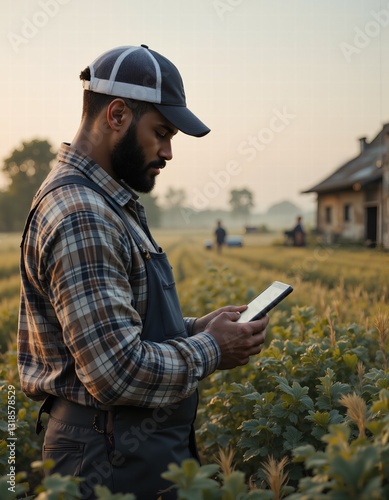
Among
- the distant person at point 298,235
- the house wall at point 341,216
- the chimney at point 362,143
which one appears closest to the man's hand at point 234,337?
the house wall at point 341,216

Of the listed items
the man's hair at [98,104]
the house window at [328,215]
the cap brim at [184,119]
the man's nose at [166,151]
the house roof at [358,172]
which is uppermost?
the house roof at [358,172]

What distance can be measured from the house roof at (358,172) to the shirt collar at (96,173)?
1904 centimetres

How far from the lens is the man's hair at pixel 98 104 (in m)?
1.97

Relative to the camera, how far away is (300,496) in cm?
123

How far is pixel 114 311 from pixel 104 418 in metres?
0.46

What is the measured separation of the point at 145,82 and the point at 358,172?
22862 millimetres

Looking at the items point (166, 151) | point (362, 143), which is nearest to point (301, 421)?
point (166, 151)

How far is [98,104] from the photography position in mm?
2027

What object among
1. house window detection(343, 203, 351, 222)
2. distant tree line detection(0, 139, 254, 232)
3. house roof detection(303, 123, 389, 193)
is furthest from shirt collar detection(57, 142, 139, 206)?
distant tree line detection(0, 139, 254, 232)

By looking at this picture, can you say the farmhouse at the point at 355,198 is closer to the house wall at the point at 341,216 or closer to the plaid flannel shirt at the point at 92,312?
the house wall at the point at 341,216

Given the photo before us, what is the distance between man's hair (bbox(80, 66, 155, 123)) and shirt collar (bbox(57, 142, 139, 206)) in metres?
0.16

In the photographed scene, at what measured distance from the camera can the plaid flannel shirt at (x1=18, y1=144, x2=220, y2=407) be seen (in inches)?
67.2

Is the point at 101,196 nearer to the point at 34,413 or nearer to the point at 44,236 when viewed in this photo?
the point at 44,236

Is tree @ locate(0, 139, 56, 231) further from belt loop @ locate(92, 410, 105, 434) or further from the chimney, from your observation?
belt loop @ locate(92, 410, 105, 434)
